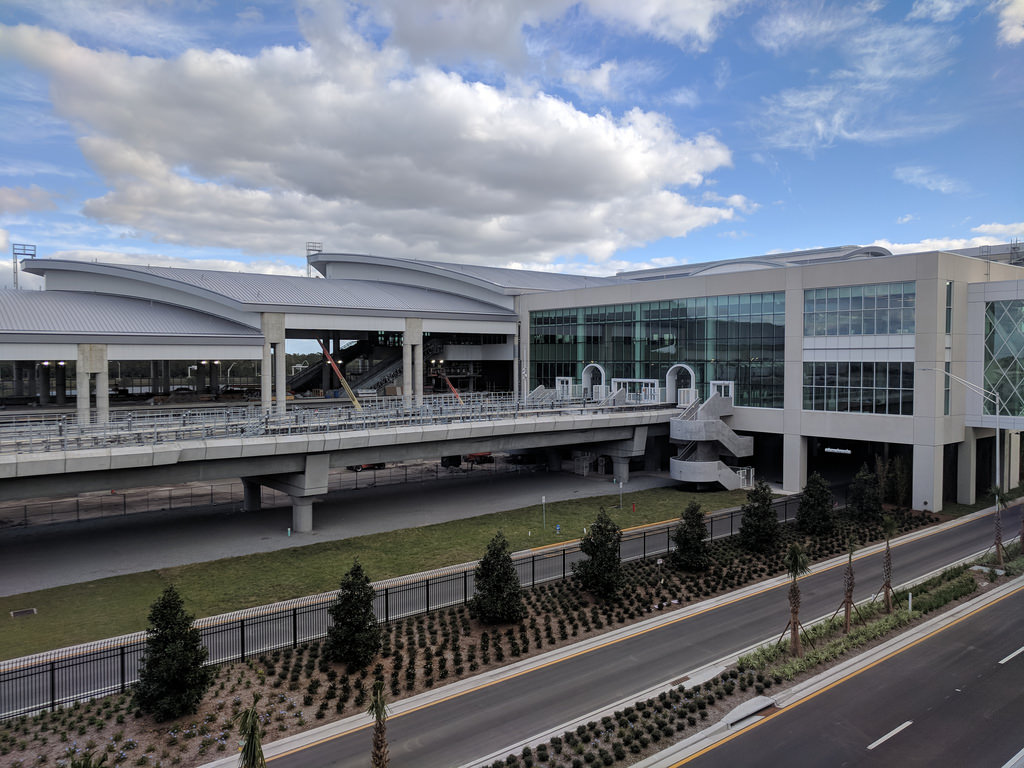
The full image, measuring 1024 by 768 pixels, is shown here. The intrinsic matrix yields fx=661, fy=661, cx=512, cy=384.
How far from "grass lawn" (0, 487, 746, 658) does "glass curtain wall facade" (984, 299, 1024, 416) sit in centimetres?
1806

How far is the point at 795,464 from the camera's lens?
43.1 meters

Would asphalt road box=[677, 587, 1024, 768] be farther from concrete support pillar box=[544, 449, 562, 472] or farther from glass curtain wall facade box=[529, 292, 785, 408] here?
concrete support pillar box=[544, 449, 562, 472]

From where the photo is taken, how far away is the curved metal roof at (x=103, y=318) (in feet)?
142

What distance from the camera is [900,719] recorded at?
1545 cm

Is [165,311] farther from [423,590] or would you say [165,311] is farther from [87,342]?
[423,590]

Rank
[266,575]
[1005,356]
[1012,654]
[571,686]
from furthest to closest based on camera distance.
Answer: [1005,356] < [266,575] < [1012,654] < [571,686]

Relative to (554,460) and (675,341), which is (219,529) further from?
(675,341)

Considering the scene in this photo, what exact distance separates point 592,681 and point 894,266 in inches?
1264

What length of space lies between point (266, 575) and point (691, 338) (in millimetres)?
35052

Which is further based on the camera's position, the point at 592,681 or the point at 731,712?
the point at 592,681

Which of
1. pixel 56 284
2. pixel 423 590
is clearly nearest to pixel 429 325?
pixel 56 284

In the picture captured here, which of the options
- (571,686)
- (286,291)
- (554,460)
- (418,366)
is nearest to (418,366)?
(418,366)

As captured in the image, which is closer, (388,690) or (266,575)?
(388,690)

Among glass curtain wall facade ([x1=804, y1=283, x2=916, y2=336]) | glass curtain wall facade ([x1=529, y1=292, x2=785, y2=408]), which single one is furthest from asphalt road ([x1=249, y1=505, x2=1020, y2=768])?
glass curtain wall facade ([x1=529, y1=292, x2=785, y2=408])
